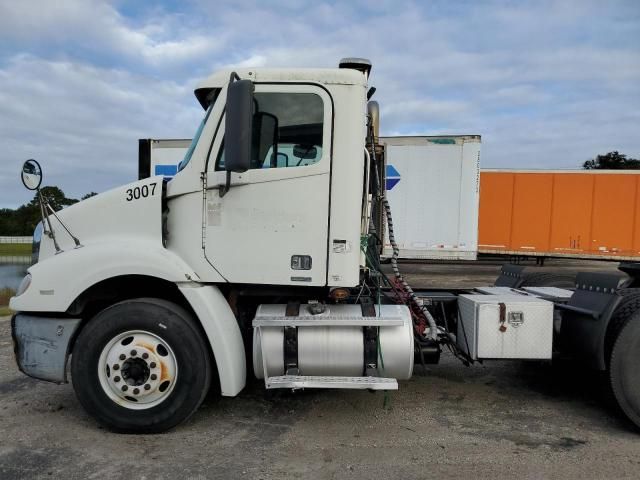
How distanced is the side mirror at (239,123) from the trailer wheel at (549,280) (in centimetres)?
401

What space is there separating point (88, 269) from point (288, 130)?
1927 mm

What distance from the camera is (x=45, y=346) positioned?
13.5ft

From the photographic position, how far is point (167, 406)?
4.00 meters

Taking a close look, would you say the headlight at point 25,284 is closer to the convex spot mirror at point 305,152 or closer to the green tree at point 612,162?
the convex spot mirror at point 305,152

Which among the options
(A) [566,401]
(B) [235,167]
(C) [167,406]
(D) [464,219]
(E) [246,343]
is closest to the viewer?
(B) [235,167]

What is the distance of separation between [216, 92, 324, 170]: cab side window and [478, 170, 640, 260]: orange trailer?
1348 centimetres

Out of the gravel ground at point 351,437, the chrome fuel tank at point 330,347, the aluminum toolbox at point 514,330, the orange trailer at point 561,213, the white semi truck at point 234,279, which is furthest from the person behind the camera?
the orange trailer at point 561,213

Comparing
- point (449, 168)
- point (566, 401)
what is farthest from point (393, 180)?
point (566, 401)

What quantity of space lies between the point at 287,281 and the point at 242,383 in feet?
3.02

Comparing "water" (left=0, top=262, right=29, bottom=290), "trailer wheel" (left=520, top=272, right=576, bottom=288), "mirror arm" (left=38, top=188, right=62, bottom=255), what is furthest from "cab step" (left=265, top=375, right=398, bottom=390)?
"water" (left=0, top=262, right=29, bottom=290)

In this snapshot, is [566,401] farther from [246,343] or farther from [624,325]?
[246,343]

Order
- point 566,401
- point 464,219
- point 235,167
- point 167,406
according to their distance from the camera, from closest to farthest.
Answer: point 235,167 < point 167,406 < point 566,401 < point 464,219

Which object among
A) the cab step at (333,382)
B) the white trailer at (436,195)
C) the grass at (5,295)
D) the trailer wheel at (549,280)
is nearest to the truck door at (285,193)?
the cab step at (333,382)

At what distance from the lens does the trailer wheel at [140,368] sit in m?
3.96
